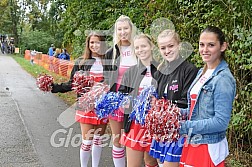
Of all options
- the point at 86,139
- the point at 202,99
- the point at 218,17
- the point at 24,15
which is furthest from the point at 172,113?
the point at 24,15

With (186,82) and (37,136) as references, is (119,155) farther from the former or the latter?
(37,136)

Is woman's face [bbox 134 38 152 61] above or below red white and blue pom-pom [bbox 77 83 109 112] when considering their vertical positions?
above

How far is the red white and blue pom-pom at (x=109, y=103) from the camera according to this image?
12.4 feet

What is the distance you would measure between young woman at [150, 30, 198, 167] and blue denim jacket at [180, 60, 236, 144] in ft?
0.92

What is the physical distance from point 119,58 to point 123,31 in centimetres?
32

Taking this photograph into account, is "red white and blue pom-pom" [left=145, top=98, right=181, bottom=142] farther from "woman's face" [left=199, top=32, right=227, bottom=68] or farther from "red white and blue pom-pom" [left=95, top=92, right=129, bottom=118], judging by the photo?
"red white and blue pom-pom" [left=95, top=92, right=129, bottom=118]

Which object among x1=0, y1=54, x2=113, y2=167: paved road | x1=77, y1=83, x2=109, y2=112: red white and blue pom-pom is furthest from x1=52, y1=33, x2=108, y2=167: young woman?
x1=0, y1=54, x2=113, y2=167: paved road

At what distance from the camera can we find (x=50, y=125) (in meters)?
7.79

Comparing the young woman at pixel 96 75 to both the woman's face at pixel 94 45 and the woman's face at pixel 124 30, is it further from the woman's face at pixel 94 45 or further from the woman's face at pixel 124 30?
the woman's face at pixel 124 30

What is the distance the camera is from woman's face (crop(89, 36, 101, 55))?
173 inches

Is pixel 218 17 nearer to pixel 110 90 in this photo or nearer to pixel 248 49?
pixel 248 49

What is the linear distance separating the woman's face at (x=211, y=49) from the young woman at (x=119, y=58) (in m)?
1.18

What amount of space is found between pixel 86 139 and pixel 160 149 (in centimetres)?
149

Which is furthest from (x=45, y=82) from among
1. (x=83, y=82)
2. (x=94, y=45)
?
(x=94, y=45)
